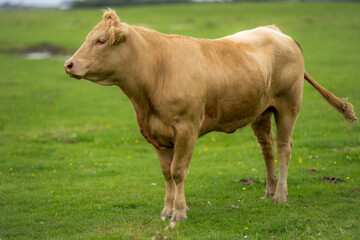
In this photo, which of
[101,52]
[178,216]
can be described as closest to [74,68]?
[101,52]

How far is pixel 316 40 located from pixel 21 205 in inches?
1298

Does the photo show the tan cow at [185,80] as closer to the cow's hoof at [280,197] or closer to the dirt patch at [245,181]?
the cow's hoof at [280,197]

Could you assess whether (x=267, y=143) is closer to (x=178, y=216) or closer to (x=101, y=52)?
(x=178, y=216)

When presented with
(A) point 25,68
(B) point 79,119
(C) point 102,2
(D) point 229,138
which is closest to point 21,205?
(D) point 229,138

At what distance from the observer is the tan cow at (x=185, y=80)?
6.34 metres

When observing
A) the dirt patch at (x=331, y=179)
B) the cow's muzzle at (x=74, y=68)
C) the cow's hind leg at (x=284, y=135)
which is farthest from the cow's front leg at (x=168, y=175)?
the dirt patch at (x=331, y=179)

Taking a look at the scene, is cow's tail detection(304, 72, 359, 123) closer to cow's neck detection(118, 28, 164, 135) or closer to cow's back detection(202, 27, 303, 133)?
cow's back detection(202, 27, 303, 133)

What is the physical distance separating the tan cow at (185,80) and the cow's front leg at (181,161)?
0.01 metres

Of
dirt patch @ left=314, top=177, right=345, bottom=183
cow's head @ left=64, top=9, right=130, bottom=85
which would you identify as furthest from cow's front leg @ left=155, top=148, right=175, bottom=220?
dirt patch @ left=314, top=177, right=345, bottom=183

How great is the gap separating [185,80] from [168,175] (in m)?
1.53

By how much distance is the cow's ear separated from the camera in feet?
20.1

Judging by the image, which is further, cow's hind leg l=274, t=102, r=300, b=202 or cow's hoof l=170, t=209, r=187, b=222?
cow's hind leg l=274, t=102, r=300, b=202

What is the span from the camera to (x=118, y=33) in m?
6.23

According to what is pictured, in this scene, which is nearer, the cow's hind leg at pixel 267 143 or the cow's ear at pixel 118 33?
the cow's ear at pixel 118 33
